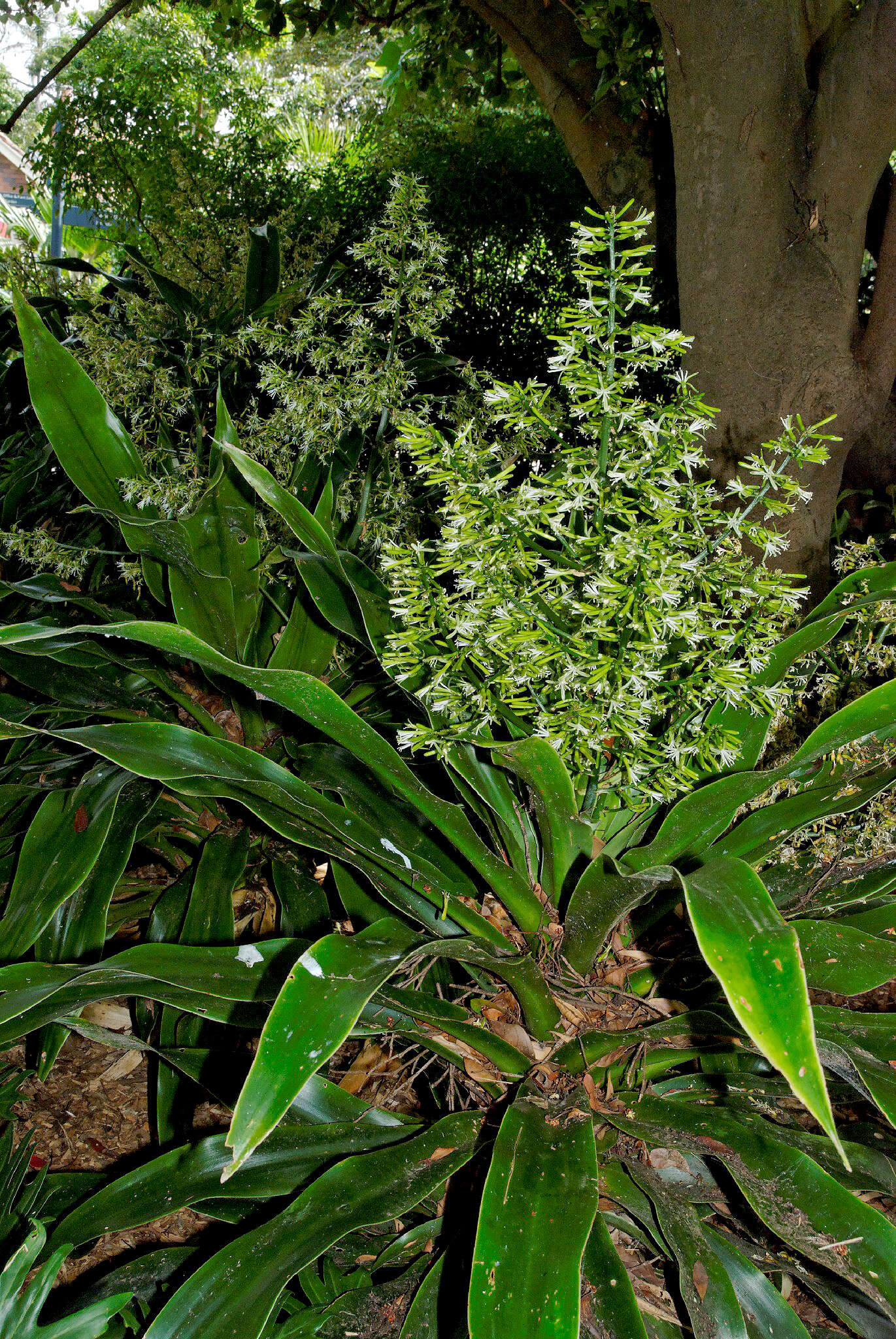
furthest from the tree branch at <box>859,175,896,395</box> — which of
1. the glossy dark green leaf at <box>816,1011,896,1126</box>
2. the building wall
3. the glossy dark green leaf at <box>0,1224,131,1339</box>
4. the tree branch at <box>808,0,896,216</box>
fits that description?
the building wall

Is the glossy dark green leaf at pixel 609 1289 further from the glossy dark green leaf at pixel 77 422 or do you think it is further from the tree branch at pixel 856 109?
the tree branch at pixel 856 109

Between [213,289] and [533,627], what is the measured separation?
204 cm

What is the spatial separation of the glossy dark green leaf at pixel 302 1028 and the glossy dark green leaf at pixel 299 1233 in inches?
10.0

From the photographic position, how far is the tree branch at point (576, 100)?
2287mm

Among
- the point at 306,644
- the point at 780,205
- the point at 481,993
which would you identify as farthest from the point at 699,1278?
the point at 780,205

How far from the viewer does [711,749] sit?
3.08 ft

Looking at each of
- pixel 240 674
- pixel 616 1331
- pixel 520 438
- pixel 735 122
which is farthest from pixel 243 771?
pixel 735 122

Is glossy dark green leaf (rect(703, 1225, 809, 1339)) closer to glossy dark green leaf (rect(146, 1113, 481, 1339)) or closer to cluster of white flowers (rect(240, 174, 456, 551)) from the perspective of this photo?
glossy dark green leaf (rect(146, 1113, 481, 1339))

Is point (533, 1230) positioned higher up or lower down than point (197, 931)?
higher up

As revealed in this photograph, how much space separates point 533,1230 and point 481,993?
1.13 ft

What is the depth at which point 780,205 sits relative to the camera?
5.72 ft

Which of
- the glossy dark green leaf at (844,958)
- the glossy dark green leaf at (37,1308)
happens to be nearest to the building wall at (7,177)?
the glossy dark green leaf at (37,1308)

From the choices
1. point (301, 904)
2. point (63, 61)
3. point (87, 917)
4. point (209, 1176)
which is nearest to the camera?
point (209, 1176)

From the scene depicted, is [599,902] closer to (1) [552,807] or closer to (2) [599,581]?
(1) [552,807]
